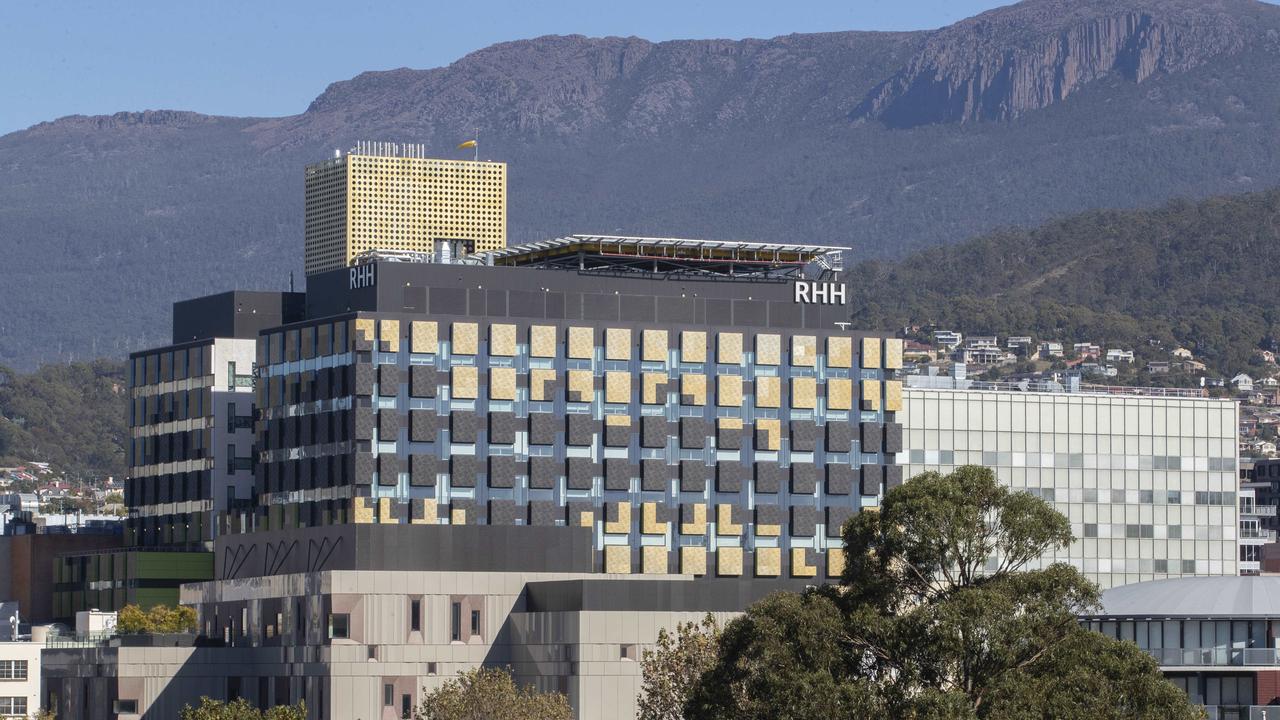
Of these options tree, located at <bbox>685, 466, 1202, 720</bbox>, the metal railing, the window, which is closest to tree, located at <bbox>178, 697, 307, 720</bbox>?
tree, located at <bbox>685, 466, 1202, 720</bbox>

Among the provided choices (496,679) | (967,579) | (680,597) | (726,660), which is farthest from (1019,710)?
(680,597)

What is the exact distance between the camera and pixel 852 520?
12331 cm

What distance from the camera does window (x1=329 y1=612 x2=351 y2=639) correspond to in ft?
620

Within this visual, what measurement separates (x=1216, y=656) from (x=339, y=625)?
61.0m

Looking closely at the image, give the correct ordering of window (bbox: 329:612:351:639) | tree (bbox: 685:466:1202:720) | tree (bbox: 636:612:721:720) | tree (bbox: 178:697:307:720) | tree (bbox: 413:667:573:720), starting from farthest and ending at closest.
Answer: window (bbox: 329:612:351:639), tree (bbox: 413:667:573:720), tree (bbox: 636:612:721:720), tree (bbox: 178:697:307:720), tree (bbox: 685:466:1202:720)

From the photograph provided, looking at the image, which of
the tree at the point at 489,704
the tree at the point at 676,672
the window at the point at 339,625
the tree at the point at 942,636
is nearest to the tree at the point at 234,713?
the tree at the point at 489,704

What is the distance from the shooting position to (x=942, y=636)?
380 ft

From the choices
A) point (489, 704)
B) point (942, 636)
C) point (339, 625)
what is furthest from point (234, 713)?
point (942, 636)

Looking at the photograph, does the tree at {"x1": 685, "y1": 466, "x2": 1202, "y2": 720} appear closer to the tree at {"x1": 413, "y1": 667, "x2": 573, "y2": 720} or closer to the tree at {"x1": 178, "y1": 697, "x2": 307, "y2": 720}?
→ the tree at {"x1": 413, "y1": 667, "x2": 573, "y2": 720}

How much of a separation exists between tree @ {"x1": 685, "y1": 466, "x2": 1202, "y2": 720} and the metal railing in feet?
170

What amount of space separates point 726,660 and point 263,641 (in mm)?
80549

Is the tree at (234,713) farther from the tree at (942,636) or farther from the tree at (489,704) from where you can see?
the tree at (942,636)

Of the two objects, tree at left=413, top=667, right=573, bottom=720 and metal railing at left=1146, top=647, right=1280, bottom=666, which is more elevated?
metal railing at left=1146, top=647, right=1280, bottom=666

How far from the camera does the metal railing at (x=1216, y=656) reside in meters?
170
